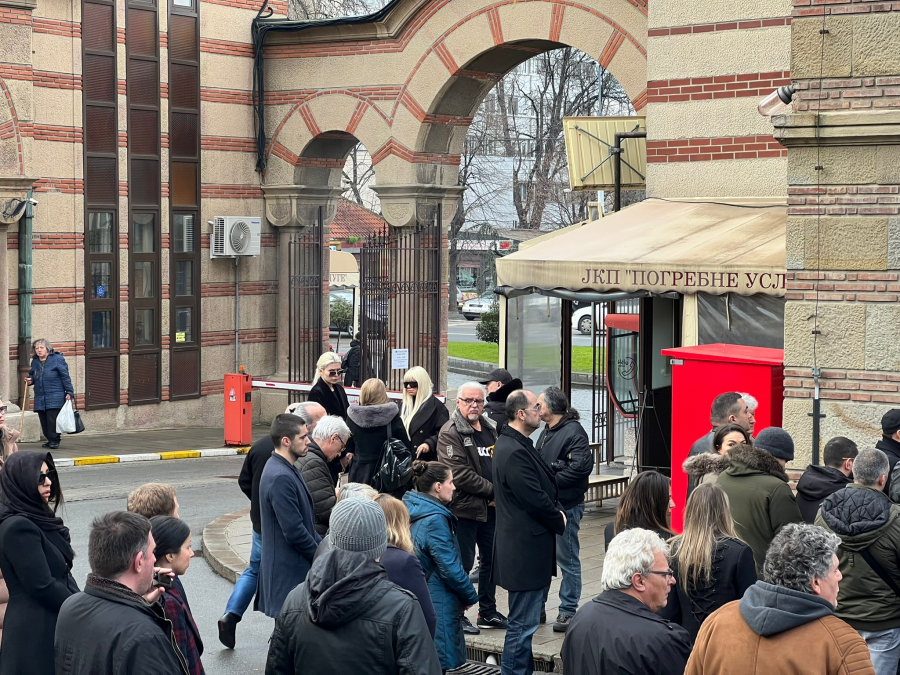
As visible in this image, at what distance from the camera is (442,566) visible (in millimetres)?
6773

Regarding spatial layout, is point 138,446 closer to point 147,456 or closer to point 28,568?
point 147,456

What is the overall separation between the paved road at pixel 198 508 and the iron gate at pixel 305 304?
347cm

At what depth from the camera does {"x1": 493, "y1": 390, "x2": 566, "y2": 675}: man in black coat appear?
727 centimetres

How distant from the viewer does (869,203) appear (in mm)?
8852

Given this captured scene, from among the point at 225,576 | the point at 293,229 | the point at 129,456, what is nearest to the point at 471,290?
the point at 293,229

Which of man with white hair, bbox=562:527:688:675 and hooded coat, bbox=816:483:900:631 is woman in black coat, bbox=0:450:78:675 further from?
hooded coat, bbox=816:483:900:631

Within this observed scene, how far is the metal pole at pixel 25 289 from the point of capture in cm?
1764

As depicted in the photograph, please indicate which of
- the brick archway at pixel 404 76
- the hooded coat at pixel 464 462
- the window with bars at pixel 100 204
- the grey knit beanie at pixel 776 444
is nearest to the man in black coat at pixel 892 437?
the grey knit beanie at pixel 776 444

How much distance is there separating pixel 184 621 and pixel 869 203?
6.11 m

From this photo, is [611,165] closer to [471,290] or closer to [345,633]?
[345,633]

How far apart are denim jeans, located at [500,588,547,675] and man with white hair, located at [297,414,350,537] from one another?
52.7 inches

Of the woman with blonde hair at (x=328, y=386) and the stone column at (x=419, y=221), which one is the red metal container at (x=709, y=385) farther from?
the stone column at (x=419, y=221)

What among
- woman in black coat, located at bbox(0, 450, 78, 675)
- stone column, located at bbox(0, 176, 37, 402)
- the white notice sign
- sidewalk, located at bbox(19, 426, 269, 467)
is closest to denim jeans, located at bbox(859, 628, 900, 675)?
woman in black coat, located at bbox(0, 450, 78, 675)

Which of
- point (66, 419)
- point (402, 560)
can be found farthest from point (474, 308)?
point (402, 560)
